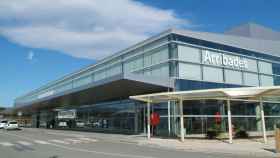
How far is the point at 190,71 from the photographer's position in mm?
33906

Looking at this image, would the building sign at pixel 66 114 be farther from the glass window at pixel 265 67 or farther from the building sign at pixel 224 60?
the glass window at pixel 265 67

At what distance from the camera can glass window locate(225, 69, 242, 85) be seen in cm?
3656

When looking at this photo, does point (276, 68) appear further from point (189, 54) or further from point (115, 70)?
point (115, 70)

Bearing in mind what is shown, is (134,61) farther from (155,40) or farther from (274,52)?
(274,52)

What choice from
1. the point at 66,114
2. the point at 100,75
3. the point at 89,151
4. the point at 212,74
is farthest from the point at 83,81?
the point at 89,151

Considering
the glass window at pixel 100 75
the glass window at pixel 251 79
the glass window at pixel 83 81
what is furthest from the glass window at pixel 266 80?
→ the glass window at pixel 83 81

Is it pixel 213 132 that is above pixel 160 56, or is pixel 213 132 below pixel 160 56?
below

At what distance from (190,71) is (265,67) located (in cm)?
1151

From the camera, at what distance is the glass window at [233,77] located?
36562 mm

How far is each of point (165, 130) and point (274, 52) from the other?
61.1 feet

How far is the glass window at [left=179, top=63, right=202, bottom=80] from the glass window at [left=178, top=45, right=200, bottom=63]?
60 cm

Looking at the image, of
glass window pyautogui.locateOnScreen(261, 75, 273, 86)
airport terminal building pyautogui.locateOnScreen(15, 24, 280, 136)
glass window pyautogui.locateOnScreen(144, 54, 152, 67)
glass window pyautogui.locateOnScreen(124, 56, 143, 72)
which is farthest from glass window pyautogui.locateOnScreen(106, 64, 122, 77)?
glass window pyautogui.locateOnScreen(261, 75, 273, 86)

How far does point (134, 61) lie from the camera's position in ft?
126

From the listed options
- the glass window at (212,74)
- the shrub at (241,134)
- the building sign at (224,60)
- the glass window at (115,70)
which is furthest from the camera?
the glass window at (115,70)
